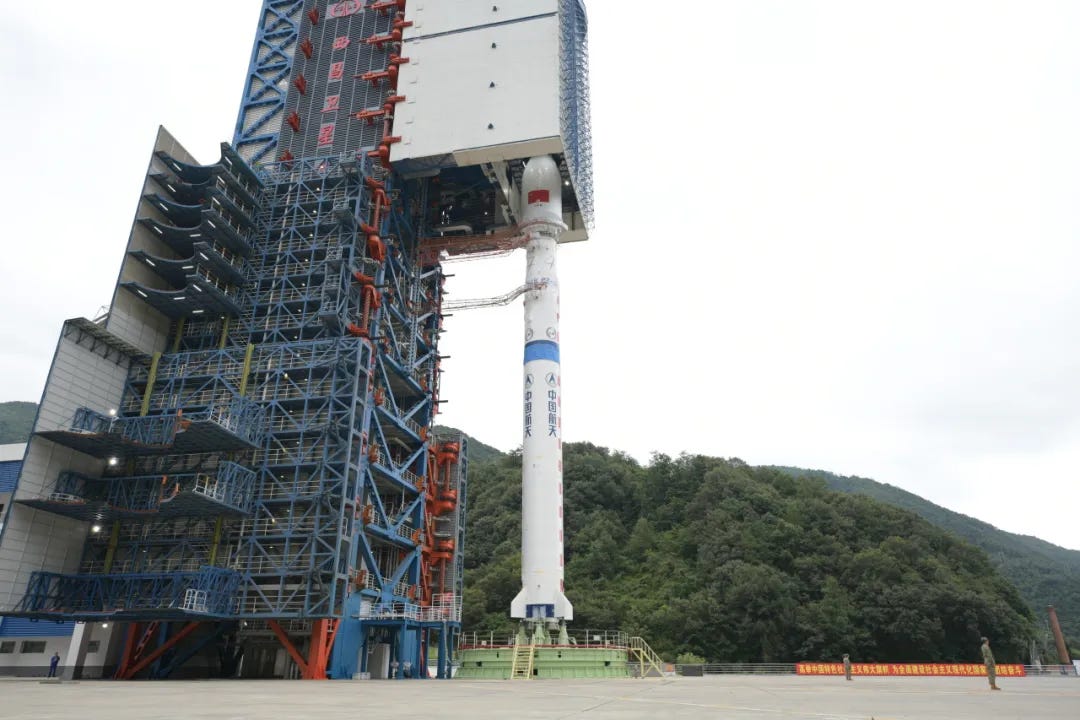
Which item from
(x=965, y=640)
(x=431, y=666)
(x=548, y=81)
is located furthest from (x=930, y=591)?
(x=548, y=81)

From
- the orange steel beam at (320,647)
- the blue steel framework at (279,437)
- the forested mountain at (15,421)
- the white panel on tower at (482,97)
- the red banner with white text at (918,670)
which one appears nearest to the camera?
the orange steel beam at (320,647)

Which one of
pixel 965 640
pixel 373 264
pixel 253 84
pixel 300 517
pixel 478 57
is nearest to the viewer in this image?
pixel 300 517

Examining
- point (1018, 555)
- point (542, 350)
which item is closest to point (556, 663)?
point (542, 350)

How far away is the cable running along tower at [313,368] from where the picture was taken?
3409cm

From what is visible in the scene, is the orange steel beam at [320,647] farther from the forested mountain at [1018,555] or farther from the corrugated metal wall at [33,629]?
the forested mountain at [1018,555]

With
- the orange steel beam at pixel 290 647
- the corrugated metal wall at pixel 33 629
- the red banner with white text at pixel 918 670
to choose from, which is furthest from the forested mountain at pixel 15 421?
Answer: the red banner with white text at pixel 918 670

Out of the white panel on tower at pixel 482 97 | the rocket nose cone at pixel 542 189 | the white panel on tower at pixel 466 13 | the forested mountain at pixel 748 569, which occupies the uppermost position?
the white panel on tower at pixel 466 13

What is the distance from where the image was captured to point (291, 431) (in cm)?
3625

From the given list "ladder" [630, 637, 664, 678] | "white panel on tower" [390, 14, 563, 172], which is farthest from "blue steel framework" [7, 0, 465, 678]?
"ladder" [630, 637, 664, 678]

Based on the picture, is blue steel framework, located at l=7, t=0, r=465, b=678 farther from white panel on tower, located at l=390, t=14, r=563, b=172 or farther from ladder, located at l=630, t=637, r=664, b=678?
ladder, located at l=630, t=637, r=664, b=678

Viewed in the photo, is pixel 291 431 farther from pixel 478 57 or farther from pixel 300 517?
pixel 478 57

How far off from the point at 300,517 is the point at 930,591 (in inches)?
2069

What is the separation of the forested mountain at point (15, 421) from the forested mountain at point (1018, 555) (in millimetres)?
113442

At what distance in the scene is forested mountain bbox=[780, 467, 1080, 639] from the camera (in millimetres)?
105312
